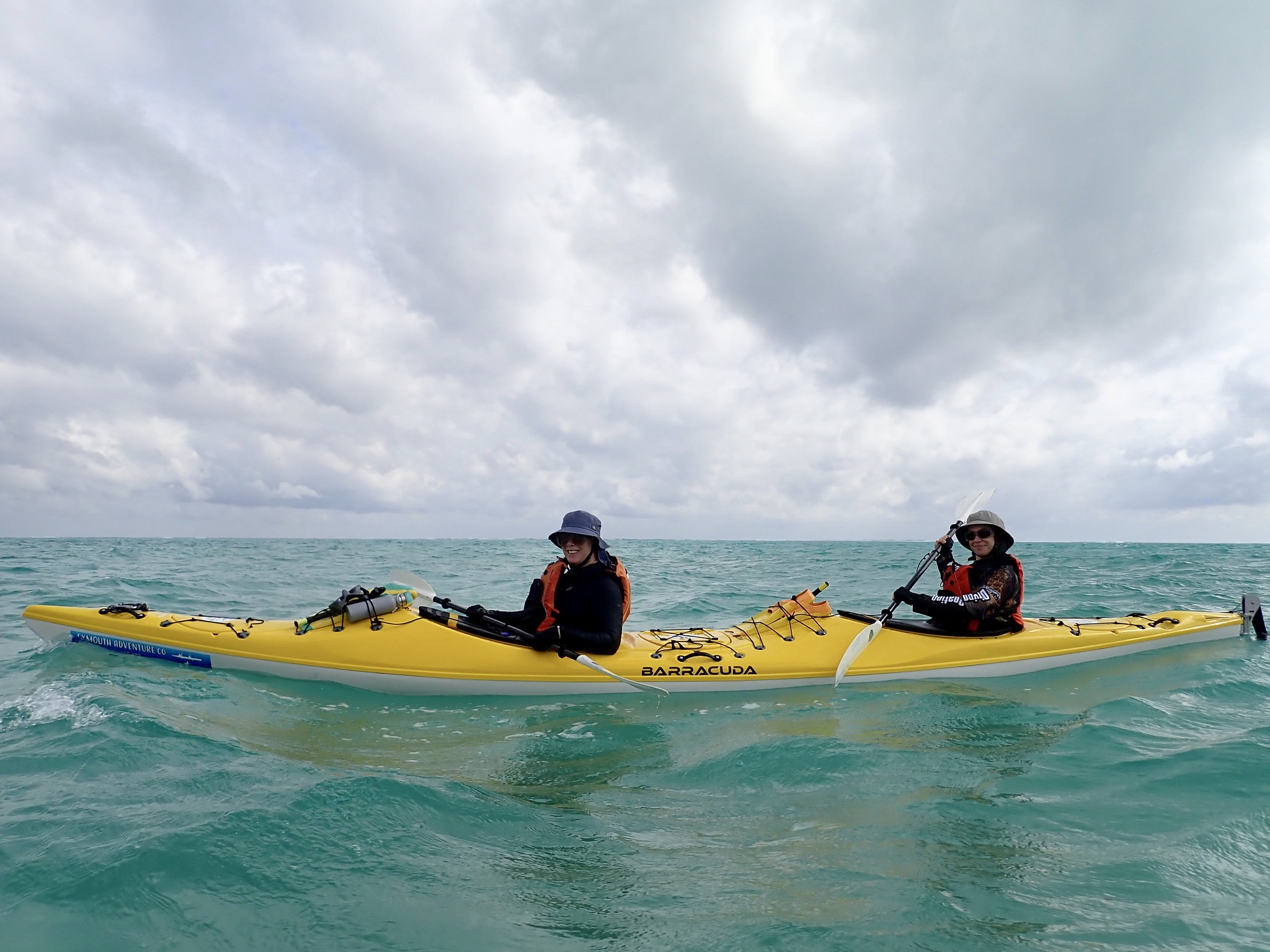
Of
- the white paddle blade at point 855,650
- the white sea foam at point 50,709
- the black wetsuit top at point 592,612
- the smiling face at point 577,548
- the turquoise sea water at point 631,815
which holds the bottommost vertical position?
the turquoise sea water at point 631,815

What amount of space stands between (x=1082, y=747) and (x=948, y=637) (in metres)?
2.53

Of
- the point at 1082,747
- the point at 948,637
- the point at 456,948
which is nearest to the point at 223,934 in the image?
the point at 456,948

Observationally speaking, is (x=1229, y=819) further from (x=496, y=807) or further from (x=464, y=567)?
(x=464, y=567)

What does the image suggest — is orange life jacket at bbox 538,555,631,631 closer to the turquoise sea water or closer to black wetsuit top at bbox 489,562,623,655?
black wetsuit top at bbox 489,562,623,655

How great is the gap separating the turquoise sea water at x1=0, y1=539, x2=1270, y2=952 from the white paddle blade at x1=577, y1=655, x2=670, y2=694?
17 centimetres

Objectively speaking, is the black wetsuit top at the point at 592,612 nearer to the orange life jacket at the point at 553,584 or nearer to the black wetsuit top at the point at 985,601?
the orange life jacket at the point at 553,584

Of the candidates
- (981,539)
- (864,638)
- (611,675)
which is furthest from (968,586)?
(611,675)

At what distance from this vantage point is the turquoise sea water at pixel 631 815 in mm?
2625

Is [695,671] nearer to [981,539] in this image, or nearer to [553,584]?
[553,584]

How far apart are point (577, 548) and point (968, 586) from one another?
4373mm

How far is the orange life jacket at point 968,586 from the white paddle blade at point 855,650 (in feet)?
4.20

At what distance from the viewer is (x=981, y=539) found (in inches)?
290

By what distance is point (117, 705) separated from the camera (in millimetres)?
5176

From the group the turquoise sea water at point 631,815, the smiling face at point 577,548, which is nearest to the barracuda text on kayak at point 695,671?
the turquoise sea water at point 631,815
